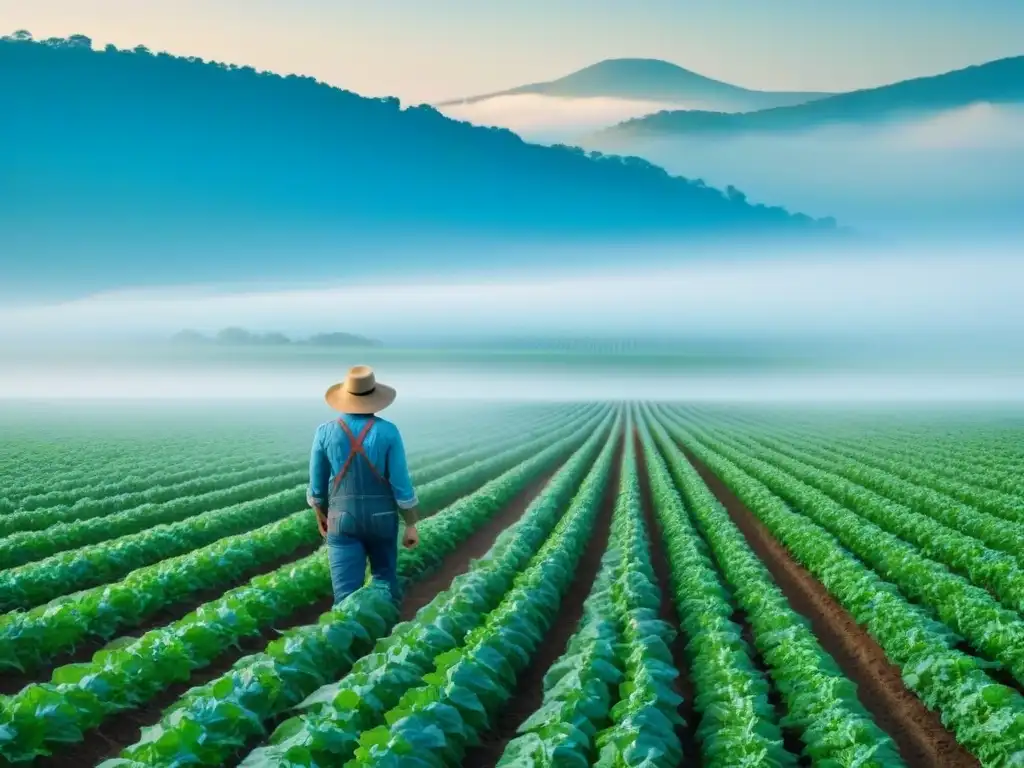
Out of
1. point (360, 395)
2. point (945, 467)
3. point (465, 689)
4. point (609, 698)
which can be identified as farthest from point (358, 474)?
point (945, 467)

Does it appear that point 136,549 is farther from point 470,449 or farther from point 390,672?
point 470,449

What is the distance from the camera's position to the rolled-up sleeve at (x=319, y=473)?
28.1ft

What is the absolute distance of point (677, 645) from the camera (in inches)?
359

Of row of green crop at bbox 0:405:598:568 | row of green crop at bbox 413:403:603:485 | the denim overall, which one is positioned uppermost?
the denim overall

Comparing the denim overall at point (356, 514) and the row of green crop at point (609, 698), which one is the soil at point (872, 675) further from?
the denim overall at point (356, 514)

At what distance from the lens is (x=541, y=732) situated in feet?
18.0

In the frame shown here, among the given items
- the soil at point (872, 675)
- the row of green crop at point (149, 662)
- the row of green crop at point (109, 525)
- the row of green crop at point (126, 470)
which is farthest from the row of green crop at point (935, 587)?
the row of green crop at point (126, 470)

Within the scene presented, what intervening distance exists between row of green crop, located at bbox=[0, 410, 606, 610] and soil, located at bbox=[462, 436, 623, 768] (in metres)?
6.81

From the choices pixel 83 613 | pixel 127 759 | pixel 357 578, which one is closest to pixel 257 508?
pixel 83 613

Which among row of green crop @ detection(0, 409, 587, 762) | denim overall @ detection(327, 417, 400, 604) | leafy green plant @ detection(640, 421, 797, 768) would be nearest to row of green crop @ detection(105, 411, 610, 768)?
denim overall @ detection(327, 417, 400, 604)

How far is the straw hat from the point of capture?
836 centimetres

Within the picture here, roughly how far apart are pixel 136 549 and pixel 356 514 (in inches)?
261

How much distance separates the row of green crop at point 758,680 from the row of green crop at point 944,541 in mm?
2984

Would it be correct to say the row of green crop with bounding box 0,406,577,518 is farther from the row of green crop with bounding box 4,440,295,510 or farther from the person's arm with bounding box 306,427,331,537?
the person's arm with bounding box 306,427,331,537
